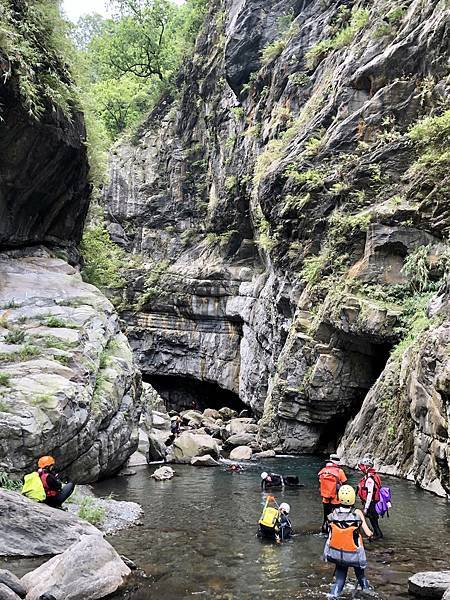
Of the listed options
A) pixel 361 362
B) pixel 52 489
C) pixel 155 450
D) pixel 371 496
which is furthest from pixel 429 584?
pixel 155 450

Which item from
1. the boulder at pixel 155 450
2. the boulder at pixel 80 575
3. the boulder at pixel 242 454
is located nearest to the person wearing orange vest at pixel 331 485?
the boulder at pixel 80 575

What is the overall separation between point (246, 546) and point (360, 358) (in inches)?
602

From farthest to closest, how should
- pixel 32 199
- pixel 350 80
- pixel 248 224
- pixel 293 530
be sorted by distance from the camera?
pixel 248 224
pixel 350 80
pixel 32 199
pixel 293 530

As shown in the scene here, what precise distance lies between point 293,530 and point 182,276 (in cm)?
2994

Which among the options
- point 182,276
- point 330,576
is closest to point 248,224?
point 182,276

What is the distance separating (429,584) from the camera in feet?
22.7

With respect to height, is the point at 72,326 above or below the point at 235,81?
below

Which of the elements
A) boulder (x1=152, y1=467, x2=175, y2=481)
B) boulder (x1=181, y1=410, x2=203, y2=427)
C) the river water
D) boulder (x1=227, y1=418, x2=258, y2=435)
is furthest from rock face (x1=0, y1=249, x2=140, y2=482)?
boulder (x1=181, y1=410, x2=203, y2=427)

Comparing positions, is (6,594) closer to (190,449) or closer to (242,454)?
(190,449)

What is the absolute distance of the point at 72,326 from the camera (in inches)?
667

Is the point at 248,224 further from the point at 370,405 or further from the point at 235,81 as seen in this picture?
the point at 370,405

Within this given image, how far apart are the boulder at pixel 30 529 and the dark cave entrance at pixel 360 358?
15.8 meters

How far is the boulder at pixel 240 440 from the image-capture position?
2745cm

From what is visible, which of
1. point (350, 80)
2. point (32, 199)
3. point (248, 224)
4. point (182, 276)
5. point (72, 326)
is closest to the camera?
point (72, 326)
